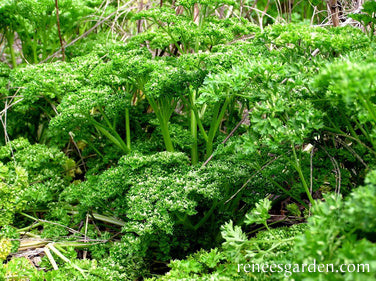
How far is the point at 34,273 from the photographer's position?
1.57 meters

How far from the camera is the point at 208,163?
69.3 inches

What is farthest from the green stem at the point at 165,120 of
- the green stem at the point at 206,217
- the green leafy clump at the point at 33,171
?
the green leafy clump at the point at 33,171

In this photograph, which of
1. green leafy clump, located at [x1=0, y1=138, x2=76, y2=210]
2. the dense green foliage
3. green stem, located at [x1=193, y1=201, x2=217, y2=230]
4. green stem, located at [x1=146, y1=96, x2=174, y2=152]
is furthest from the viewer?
green leafy clump, located at [x1=0, y1=138, x2=76, y2=210]

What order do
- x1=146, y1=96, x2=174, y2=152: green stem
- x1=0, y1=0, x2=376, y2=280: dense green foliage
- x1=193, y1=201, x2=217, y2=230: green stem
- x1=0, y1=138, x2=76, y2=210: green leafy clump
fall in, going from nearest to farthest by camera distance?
1. x1=0, y1=0, x2=376, y2=280: dense green foliage
2. x1=193, y1=201, x2=217, y2=230: green stem
3. x1=146, y1=96, x2=174, y2=152: green stem
4. x1=0, y1=138, x2=76, y2=210: green leafy clump

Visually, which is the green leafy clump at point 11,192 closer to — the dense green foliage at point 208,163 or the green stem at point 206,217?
the dense green foliage at point 208,163

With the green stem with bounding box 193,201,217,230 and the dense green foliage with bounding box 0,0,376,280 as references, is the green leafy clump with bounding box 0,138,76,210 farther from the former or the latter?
the green stem with bounding box 193,201,217,230

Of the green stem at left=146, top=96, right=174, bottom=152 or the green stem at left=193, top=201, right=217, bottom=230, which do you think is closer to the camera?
the green stem at left=193, top=201, right=217, bottom=230

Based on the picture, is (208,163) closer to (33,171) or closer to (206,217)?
(206,217)

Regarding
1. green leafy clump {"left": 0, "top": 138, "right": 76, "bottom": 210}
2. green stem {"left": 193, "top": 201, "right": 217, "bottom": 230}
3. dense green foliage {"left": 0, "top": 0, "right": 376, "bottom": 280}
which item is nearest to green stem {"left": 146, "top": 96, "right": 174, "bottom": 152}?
dense green foliage {"left": 0, "top": 0, "right": 376, "bottom": 280}

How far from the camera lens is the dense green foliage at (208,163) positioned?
4.06 ft

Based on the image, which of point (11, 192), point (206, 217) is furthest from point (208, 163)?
point (11, 192)

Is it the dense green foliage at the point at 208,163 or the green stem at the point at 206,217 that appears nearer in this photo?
the dense green foliage at the point at 208,163

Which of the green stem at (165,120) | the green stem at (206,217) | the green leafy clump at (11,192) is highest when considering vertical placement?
the green stem at (165,120)

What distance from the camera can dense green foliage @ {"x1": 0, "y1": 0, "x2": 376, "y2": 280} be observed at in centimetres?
124
